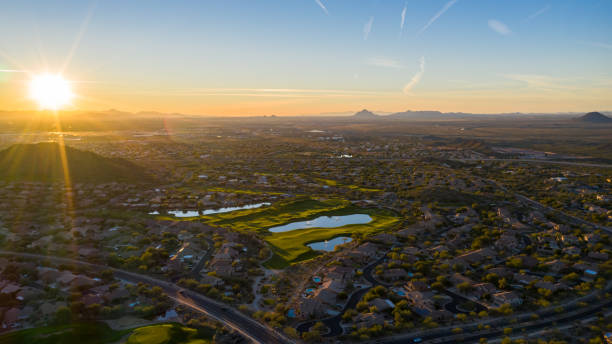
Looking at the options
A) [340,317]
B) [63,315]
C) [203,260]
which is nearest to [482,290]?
[340,317]

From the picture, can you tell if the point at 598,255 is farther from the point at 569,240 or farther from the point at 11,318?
the point at 11,318

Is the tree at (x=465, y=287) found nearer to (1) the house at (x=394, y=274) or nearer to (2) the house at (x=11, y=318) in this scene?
(1) the house at (x=394, y=274)

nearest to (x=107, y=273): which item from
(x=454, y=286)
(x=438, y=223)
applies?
(x=454, y=286)

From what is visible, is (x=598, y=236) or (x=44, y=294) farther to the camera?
(x=598, y=236)

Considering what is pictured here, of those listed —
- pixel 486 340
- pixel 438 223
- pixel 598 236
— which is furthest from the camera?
pixel 438 223

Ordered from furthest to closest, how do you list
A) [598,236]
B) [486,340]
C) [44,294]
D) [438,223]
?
[438,223] → [598,236] → [44,294] → [486,340]

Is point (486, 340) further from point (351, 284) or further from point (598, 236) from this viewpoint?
point (598, 236)

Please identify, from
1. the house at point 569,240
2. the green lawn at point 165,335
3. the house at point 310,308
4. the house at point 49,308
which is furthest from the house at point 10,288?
the house at point 569,240
